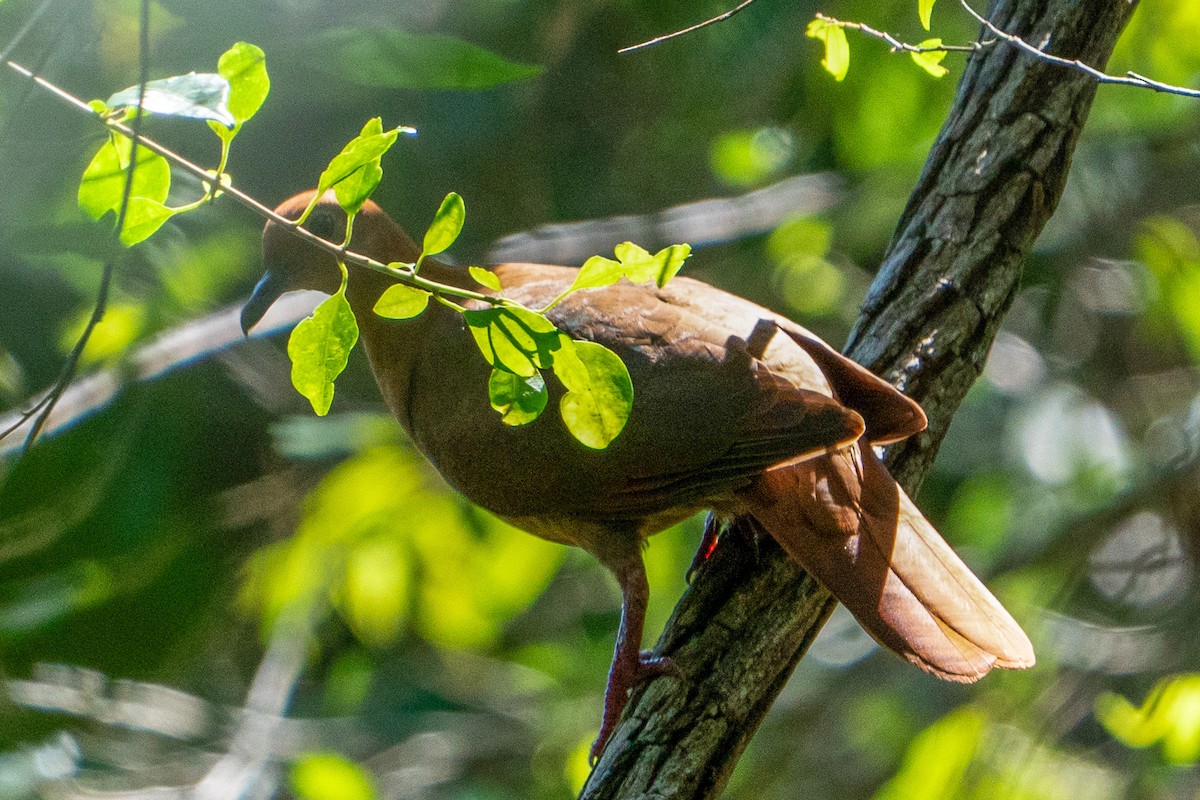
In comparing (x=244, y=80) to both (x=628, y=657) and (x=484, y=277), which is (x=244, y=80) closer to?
(x=484, y=277)

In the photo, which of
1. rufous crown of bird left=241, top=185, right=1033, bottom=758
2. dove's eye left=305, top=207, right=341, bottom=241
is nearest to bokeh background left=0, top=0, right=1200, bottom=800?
dove's eye left=305, top=207, right=341, bottom=241

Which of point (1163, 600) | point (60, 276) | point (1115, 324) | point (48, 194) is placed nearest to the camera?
point (48, 194)

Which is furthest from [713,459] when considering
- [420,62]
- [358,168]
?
[420,62]

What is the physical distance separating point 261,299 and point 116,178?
1.23 m

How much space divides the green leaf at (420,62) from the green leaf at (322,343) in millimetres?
1495

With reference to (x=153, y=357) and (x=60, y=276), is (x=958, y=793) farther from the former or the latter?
(x=60, y=276)

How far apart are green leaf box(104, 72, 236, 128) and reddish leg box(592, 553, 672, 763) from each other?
55.3 inches

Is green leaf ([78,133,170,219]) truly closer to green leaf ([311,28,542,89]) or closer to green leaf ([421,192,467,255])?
green leaf ([421,192,467,255])

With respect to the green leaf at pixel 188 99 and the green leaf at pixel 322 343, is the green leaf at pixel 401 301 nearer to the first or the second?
the green leaf at pixel 322 343

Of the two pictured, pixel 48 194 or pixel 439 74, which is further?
pixel 48 194

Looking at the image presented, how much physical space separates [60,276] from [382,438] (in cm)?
137

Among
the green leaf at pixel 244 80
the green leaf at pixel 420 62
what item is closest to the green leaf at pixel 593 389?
the green leaf at pixel 244 80

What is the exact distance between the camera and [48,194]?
327cm

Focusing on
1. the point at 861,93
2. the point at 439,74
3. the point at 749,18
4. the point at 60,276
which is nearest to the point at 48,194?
the point at 60,276
